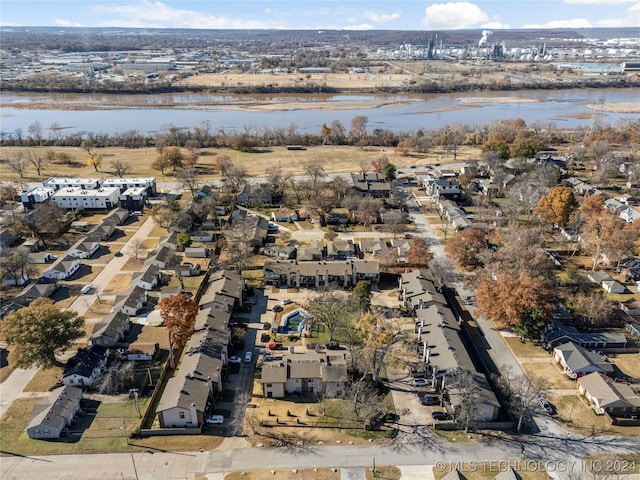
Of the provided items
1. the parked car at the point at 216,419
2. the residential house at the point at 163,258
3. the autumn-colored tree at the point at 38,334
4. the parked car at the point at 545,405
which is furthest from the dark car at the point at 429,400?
the residential house at the point at 163,258

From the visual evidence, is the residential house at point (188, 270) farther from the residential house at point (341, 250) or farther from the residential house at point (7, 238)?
the residential house at point (7, 238)

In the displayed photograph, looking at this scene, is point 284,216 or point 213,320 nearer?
point 213,320

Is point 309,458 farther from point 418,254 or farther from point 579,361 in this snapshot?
point 418,254

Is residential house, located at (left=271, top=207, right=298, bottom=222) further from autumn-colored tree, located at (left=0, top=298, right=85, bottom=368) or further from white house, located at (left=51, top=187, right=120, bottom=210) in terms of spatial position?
autumn-colored tree, located at (left=0, top=298, right=85, bottom=368)

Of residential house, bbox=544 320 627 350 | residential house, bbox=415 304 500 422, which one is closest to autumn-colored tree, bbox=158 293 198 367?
residential house, bbox=415 304 500 422

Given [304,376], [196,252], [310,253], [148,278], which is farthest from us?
[196,252]

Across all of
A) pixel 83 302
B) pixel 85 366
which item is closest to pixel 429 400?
pixel 85 366
